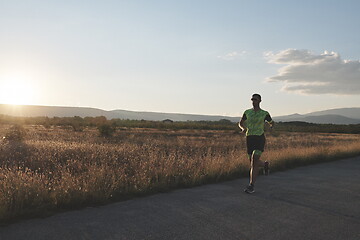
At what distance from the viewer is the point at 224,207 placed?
5.52m

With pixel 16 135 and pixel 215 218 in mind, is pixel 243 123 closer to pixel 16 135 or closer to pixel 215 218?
pixel 215 218

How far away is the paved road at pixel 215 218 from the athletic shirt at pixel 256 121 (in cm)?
137

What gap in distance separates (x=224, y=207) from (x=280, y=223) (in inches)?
43.9

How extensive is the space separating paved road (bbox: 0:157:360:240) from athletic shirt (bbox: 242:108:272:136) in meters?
1.37

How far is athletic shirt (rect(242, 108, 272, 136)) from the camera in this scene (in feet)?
22.6

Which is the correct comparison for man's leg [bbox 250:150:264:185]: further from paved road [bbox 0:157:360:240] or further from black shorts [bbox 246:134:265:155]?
paved road [bbox 0:157:360:240]

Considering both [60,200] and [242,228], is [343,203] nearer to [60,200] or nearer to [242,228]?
[242,228]

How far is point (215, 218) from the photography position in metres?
4.85

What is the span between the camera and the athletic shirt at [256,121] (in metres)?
6.88

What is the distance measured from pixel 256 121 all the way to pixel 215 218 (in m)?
2.79

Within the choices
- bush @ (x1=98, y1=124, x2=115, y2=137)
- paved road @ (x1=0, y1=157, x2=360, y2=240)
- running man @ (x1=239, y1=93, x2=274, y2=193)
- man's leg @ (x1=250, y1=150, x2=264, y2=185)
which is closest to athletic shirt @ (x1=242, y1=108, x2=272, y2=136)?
running man @ (x1=239, y1=93, x2=274, y2=193)

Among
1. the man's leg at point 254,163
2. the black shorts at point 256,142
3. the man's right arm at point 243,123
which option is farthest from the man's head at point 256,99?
the man's leg at point 254,163

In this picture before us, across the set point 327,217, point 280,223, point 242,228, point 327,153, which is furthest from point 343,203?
point 327,153

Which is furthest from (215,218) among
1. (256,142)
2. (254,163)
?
(256,142)
